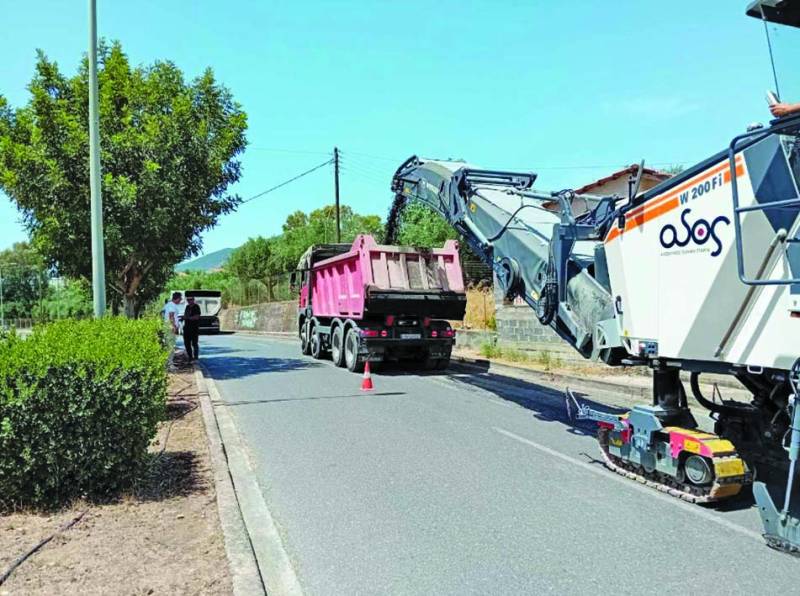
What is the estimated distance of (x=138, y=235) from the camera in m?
13.2

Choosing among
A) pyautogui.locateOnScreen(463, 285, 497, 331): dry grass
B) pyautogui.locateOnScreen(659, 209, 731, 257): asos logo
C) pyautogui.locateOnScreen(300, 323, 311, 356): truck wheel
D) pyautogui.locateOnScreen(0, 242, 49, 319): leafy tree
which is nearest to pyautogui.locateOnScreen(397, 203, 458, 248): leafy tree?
pyautogui.locateOnScreen(463, 285, 497, 331): dry grass

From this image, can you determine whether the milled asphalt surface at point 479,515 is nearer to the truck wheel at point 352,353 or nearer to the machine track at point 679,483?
the machine track at point 679,483

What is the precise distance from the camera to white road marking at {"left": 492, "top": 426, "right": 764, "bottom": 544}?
4.94 m

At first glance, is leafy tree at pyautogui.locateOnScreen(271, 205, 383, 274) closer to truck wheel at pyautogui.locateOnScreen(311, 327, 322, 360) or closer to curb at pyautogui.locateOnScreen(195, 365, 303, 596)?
truck wheel at pyautogui.locateOnScreen(311, 327, 322, 360)

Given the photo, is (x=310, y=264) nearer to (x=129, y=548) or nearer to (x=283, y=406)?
(x=283, y=406)

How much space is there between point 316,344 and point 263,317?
1073 inches

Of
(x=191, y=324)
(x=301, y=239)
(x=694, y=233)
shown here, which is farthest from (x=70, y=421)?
(x=301, y=239)

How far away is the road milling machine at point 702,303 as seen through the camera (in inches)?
182

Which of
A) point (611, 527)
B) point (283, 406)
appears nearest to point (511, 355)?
point (283, 406)

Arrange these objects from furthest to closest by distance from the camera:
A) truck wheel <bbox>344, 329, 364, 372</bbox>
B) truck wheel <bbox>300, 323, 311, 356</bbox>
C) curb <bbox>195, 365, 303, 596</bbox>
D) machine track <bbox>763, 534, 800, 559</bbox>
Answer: truck wheel <bbox>300, 323, 311, 356</bbox>
truck wheel <bbox>344, 329, 364, 372</bbox>
machine track <bbox>763, 534, 800, 559</bbox>
curb <bbox>195, 365, 303, 596</bbox>

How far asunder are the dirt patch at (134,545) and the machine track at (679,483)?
3.75 m

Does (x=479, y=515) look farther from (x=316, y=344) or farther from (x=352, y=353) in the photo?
(x=316, y=344)

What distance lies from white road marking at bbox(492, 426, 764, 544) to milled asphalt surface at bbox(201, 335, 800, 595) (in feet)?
0.06

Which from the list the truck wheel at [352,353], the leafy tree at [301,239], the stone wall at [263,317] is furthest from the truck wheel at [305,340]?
the leafy tree at [301,239]
